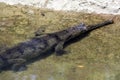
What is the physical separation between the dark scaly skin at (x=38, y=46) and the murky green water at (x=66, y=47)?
16 centimetres

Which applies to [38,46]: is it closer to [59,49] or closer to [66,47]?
[59,49]

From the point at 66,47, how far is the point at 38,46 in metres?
0.73

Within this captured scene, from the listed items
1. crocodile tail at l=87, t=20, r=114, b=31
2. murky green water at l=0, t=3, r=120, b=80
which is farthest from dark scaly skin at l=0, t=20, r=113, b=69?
murky green water at l=0, t=3, r=120, b=80

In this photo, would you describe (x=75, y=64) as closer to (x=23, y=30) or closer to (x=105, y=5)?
(x=23, y=30)

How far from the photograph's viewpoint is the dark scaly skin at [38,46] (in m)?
7.62

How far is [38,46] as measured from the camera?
8.09 meters

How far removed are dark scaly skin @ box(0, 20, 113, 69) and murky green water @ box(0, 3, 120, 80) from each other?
16cm

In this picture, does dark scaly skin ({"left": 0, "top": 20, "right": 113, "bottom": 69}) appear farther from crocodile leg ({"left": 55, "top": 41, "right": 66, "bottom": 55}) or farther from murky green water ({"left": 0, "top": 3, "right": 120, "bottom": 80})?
murky green water ({"left": 0, "top": 3, "right": 120, "bottom": 80})

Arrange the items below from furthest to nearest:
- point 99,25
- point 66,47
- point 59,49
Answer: point 99,25
point 66,47
point 59,49

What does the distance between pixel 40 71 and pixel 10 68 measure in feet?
1.99

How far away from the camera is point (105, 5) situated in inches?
391

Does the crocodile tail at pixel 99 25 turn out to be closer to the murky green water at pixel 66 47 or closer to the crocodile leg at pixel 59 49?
the murky green water at pixel 66 47

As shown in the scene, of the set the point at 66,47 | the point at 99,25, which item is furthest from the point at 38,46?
the point at 99,25

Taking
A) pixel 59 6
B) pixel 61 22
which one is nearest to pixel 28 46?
pixel 61 22
